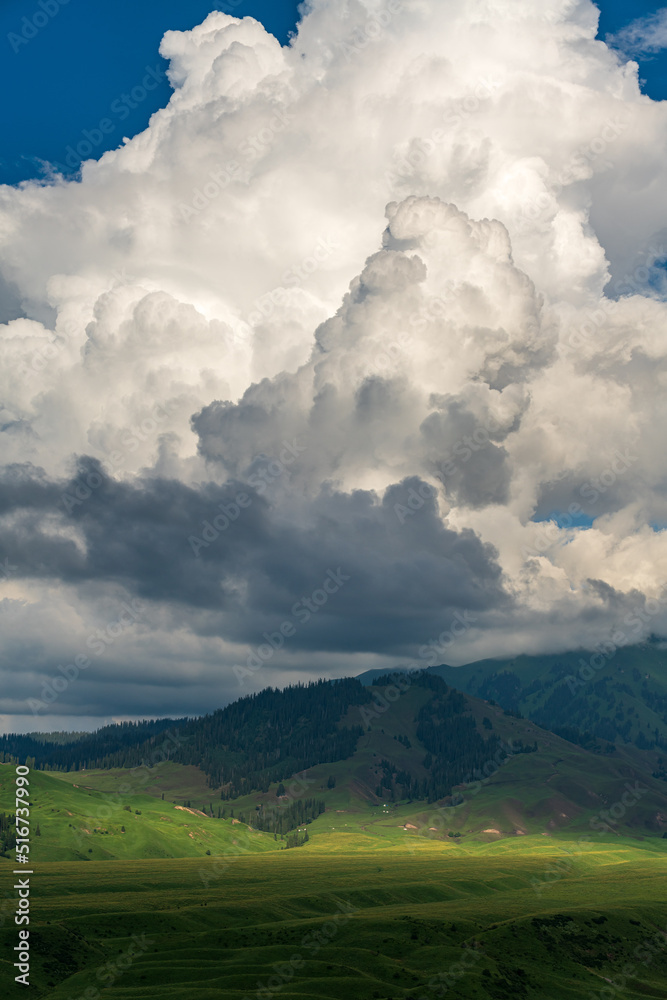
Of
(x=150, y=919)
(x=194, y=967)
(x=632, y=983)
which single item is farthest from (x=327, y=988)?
(x=632, y=983)

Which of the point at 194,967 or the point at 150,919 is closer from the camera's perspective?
the point at 194,967

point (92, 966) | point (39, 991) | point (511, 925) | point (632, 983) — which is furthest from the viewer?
point (511, 925)

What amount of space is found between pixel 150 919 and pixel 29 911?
27114mm

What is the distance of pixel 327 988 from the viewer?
149125 millimetres

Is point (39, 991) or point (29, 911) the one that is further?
point (29, 911)

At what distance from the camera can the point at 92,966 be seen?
160m

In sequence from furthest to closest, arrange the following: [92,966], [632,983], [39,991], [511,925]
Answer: [511,925] < [632,983] < [92,966] < [39,991]

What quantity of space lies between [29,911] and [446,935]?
9371 cm

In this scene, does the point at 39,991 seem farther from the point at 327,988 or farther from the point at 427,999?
the point at 427,999

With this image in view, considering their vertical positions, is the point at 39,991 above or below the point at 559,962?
above

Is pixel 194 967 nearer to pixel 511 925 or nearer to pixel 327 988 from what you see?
pixel 327 988

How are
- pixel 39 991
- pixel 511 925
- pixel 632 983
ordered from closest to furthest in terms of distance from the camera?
pixel 39 991
pixel 632 983
pixel 511 925

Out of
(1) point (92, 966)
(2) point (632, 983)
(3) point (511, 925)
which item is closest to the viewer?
(1) point (92, 966)

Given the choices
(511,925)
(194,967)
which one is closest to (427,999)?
(194,967)
